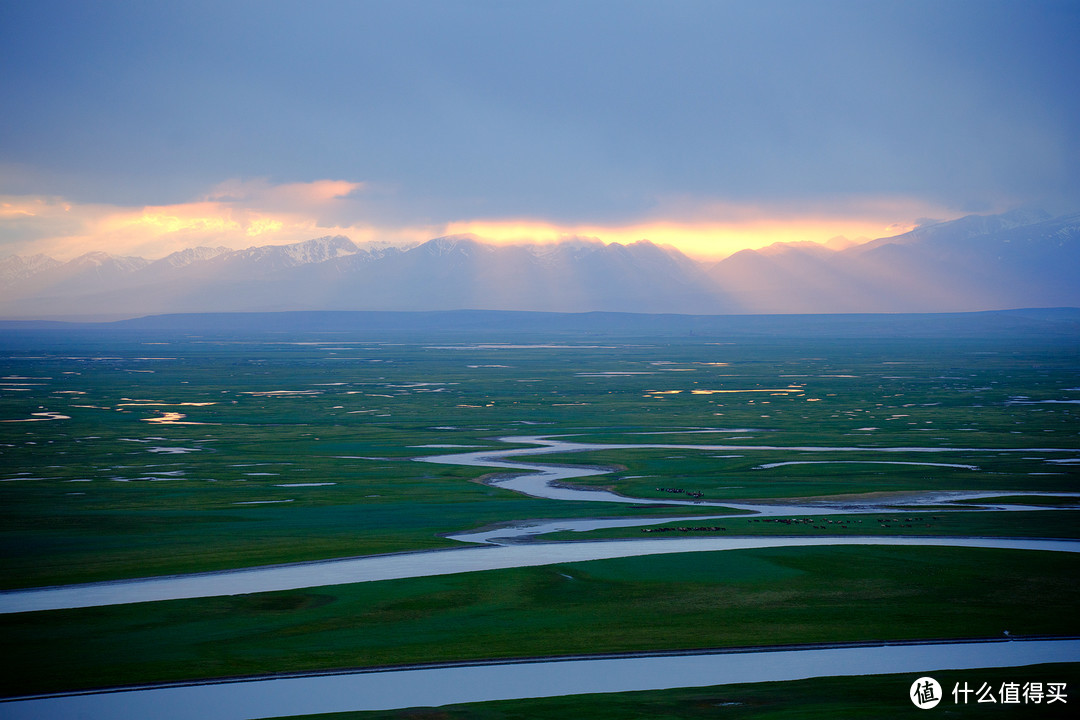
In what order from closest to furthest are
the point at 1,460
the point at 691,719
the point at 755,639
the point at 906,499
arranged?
the point at 691,719
the point at 755,639
the point at 906,499
the point at 1,460

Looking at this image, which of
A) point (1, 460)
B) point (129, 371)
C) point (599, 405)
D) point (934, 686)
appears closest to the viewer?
point (934, 686)

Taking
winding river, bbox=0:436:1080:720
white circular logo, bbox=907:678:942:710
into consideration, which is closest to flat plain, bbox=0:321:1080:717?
winding river, bbox=0:436:1080:720

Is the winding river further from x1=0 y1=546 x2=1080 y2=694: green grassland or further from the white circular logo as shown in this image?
the white circular logo

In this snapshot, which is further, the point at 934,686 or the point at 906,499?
the point at 906,499

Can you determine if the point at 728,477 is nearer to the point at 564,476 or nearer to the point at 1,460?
the point at 564,476

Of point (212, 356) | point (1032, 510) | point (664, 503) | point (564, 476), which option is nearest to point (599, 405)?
point (564, 476)

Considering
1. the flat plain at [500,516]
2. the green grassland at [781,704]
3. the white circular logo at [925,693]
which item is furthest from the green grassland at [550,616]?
the white circular logo at [925,693]
